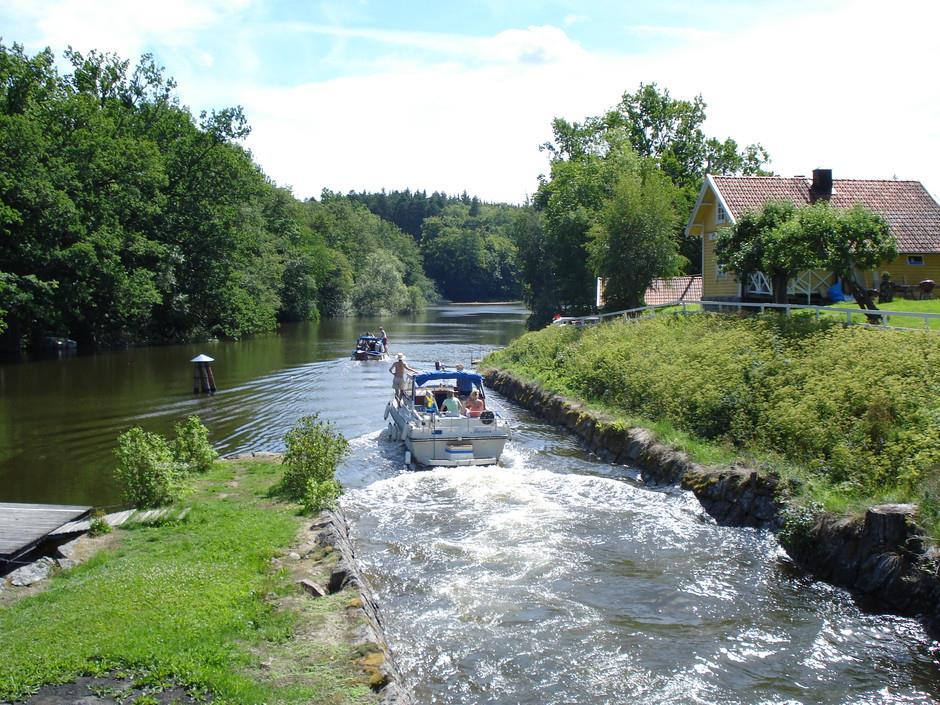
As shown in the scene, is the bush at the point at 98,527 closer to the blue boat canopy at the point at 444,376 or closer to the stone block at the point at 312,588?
the stone block at the point at 312,588

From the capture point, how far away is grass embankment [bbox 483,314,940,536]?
12.7m

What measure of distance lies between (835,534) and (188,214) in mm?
50802

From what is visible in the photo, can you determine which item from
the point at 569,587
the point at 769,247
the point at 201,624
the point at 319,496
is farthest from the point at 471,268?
the point at 201,624

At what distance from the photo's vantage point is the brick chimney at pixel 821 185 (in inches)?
1331

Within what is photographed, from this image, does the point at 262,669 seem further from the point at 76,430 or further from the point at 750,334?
the point at 76,430

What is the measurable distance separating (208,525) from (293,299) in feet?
228

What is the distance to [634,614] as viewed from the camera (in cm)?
1049

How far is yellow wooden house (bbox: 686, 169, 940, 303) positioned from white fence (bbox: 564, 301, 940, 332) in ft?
6.13

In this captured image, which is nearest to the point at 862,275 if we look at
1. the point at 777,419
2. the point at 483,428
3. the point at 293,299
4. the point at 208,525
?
the point at 777,419

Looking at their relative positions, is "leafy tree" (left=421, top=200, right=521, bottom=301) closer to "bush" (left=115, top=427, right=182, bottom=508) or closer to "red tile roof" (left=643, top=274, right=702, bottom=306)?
"red tile roof" (left=643, top=274, right=702, bottom=306)

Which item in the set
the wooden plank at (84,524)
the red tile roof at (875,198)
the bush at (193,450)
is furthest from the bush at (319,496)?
the red tile roof at (875,198)

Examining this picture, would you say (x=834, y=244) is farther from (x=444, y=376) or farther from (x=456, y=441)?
(x=456, y=441)

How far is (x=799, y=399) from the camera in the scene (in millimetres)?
16109

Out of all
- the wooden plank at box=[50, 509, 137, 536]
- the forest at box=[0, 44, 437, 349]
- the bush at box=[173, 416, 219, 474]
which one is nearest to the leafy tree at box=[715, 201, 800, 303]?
the bush at box=[173, 416, 219, 474]
